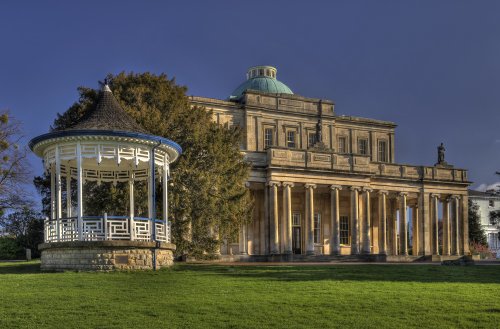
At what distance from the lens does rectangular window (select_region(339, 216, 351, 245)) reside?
56772 mm

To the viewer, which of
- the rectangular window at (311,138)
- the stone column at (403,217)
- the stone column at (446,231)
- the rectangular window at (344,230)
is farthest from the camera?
the stone column at (446,231)

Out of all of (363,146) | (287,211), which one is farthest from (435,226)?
(287,211)

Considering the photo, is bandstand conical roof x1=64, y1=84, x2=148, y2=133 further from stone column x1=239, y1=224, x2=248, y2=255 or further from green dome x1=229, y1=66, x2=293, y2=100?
green dome x1=229, y1=66, x2=293, y2=100

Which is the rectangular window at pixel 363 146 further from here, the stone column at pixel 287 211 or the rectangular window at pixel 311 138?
the stone column at pixel 287 211

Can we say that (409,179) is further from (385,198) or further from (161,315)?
(161,315)

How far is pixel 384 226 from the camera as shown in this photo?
55969mm

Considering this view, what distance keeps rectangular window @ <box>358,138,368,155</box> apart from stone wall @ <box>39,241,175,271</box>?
39930 mm

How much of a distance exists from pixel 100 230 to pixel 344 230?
35318 mm

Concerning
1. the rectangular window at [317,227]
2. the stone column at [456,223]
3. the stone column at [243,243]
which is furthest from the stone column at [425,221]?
the stone column at [243,243]

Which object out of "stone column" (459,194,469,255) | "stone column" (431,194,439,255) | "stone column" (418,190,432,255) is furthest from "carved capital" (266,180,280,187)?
"stone column" (459,194,469,255)

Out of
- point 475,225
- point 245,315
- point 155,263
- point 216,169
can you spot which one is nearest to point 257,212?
point 216,169

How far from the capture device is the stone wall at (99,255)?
2372 cm

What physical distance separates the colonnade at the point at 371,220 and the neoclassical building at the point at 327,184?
0.08 meters

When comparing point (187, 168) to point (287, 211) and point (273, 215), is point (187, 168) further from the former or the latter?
point (287, 211)
